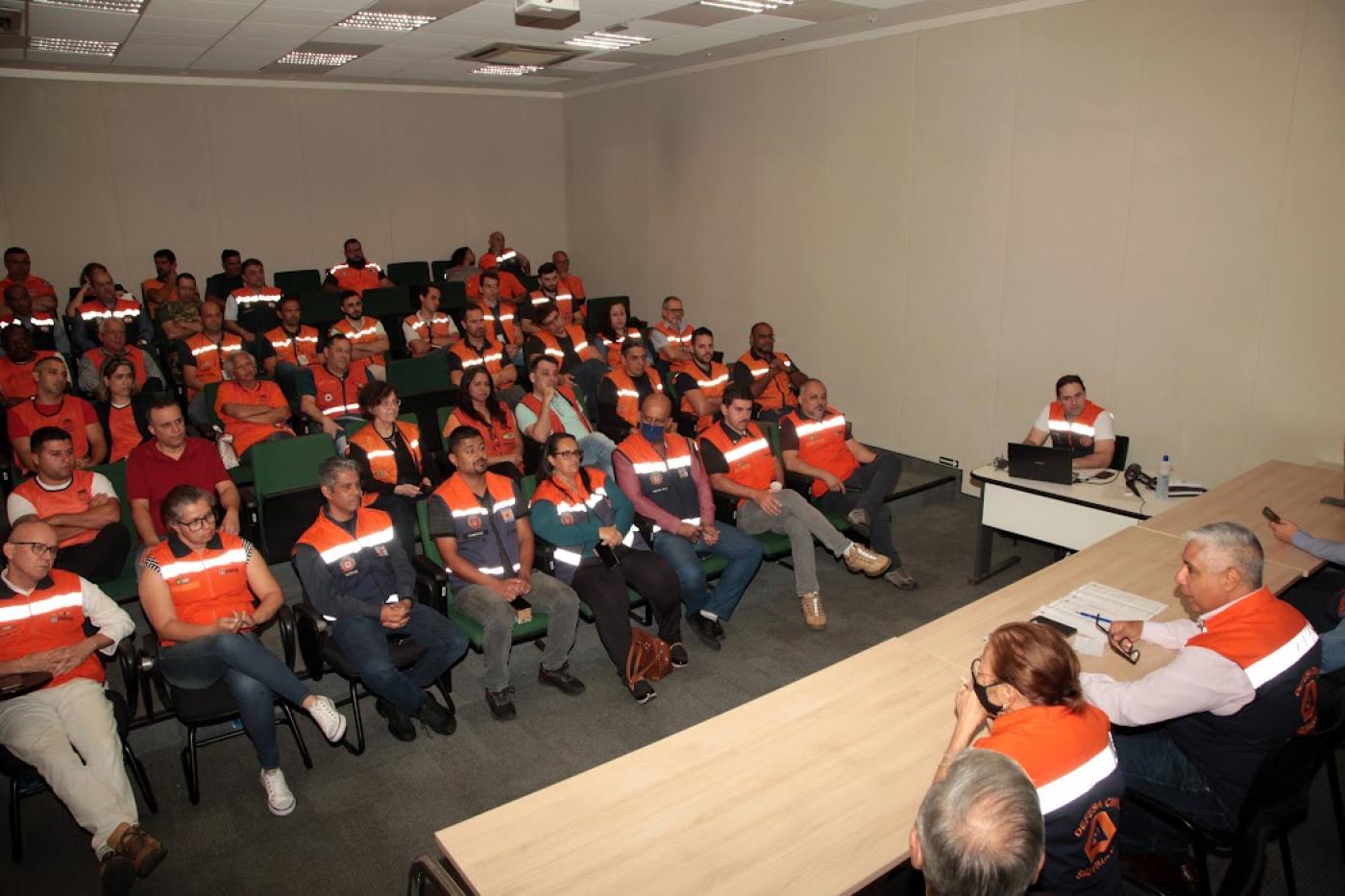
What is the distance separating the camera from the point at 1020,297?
664 centimetres

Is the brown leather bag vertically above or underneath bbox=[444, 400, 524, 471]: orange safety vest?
underneath

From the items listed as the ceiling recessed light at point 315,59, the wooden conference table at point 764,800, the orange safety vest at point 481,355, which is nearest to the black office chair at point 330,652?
the wooden conference table at point 764,800

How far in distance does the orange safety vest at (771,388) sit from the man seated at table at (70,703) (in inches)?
190

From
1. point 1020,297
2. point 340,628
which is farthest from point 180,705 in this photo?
point 1020,297

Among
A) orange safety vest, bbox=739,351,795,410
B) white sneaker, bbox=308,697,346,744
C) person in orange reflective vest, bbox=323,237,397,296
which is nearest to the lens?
white sneaker, bbox=308,697,346,744

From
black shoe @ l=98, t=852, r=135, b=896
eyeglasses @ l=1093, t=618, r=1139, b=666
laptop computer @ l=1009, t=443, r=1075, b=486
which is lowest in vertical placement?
black shoe @ l=98, t=852, r=135, b=896

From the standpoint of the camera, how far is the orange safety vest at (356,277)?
33.7 ft

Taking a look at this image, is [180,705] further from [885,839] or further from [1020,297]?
[1020,297]

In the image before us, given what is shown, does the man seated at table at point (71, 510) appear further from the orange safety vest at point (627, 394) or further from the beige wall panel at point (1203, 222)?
the beige wall panel at point (1203, 222)

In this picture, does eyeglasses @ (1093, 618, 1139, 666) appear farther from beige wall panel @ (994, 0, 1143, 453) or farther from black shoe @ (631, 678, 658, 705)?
beige wall panel @ (994, 0, 1143, 453)

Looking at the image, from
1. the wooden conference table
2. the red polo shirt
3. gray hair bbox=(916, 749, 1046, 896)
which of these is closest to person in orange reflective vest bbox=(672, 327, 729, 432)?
the red polo shirt

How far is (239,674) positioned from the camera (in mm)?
Result: 3611

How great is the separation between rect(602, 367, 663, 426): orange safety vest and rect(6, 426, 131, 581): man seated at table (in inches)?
132

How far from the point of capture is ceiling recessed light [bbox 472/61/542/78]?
938cm
